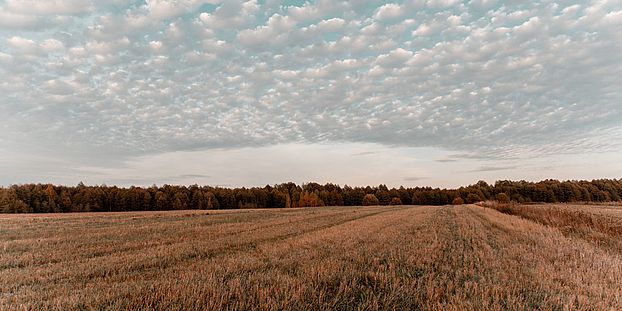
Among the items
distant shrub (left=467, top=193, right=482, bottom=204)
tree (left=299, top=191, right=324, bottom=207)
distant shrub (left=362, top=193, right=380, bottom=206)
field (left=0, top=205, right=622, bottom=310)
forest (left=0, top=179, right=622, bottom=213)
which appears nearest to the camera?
field (left=0, top=205, right=622, bottom=310)

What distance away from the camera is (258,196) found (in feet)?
358

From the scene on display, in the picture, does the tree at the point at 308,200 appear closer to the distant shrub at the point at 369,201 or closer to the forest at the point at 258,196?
the forest at the point at 258,196

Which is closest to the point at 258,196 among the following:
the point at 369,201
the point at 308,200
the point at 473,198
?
the point at 308,200

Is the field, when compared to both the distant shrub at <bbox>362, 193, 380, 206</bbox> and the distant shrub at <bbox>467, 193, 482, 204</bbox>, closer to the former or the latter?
the distant shrub at <bbox>362, 193, 380, 206</bbox>

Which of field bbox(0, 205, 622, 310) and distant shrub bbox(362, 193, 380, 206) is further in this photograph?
distant shrub bbox(362, 193, 380, 206)

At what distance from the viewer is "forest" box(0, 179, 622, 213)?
75.1 metres

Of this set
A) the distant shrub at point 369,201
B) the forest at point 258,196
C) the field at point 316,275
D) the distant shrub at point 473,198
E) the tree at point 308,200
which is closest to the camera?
the field at point 316,275

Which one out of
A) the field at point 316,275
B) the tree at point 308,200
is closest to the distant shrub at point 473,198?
the tree at point 308,200

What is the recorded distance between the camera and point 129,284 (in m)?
7.22

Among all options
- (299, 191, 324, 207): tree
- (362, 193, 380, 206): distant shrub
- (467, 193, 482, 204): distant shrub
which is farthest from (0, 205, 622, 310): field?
(467, 193, 482, 204): distant shrub

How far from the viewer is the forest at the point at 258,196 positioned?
2955 inches

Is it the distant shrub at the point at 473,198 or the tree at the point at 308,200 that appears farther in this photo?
the distant shrub at the point at 473,198

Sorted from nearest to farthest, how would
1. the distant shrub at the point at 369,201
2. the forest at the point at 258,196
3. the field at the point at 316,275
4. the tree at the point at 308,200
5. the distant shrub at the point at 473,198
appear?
the field at the point at 316,275 → the forest at the point at 258,196 → the tree at the point at 308,200 → the distant shrub at the point at 369,201 → the distant shrub at the point at 473,198

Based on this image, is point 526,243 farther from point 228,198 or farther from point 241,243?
point 228,198
